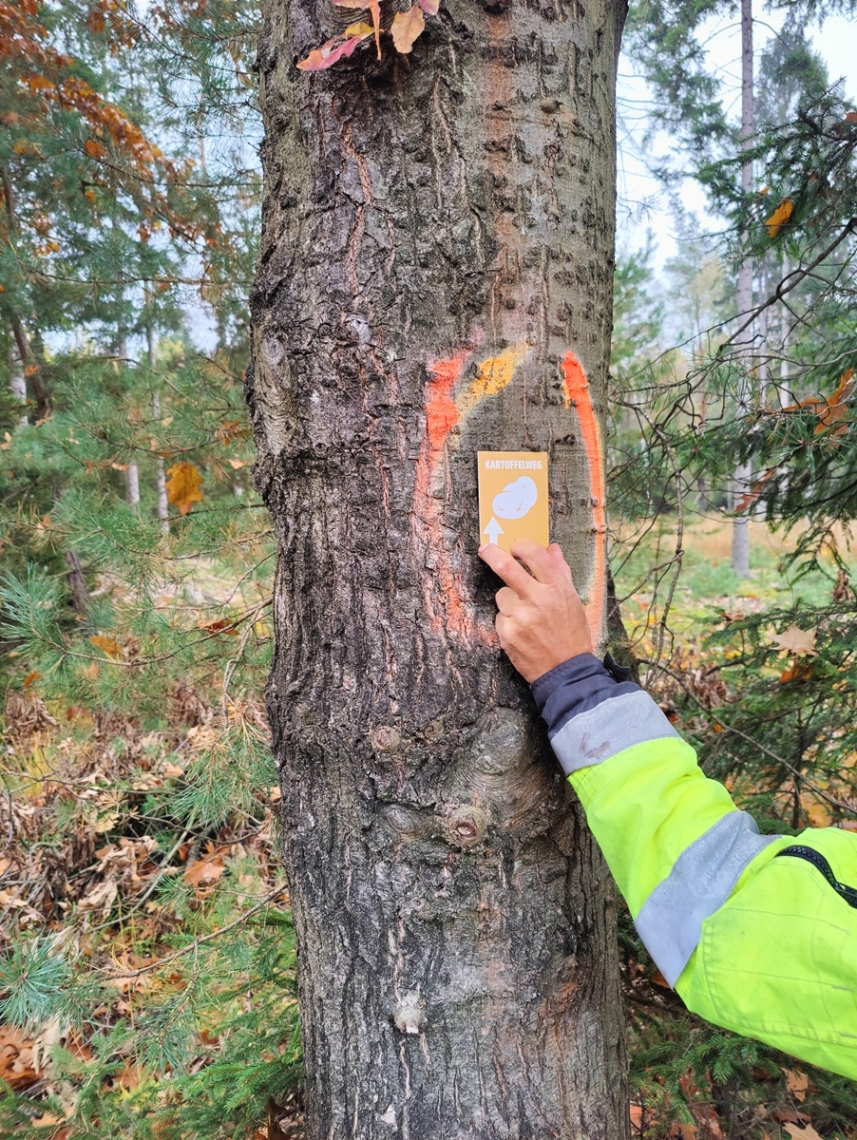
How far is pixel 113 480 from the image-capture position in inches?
324

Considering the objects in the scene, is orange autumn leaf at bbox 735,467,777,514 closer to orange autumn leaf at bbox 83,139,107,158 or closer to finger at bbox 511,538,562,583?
finger at bbox 511,538,562,583

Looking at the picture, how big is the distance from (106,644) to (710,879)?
7.76ft

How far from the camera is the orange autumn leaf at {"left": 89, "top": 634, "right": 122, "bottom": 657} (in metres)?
2.48

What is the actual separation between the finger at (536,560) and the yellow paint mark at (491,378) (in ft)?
0.83

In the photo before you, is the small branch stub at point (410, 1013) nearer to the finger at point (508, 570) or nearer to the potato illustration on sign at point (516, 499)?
the finger at point (508, 570)

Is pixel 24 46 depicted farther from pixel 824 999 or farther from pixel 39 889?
pixel 824 999

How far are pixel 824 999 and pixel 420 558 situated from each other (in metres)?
0.82

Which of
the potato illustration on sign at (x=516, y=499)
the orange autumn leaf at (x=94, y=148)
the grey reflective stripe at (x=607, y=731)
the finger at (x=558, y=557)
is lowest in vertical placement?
the grey reflective stripe at (x=607, y=731)

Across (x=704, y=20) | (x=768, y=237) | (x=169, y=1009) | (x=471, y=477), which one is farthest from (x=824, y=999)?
(x=704, y=20)

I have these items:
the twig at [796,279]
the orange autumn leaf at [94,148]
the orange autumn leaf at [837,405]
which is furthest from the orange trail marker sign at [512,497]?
the orange autumn leaf at [94,148]

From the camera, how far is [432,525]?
1.10 metres

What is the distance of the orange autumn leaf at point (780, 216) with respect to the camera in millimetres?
2703

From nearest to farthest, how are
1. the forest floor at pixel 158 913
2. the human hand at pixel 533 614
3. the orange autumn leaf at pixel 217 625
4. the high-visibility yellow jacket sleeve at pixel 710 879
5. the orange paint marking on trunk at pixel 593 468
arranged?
the high-visibility yellow jacket sleeve at pixel 710 879, the human hand at pixel 533 614, the orange paint marking on trunk at pixel 593 468, the forest floor at pixel 158 913, the orange autumn leaf at pixel 217 625

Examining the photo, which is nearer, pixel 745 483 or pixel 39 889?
pixel 745 483
